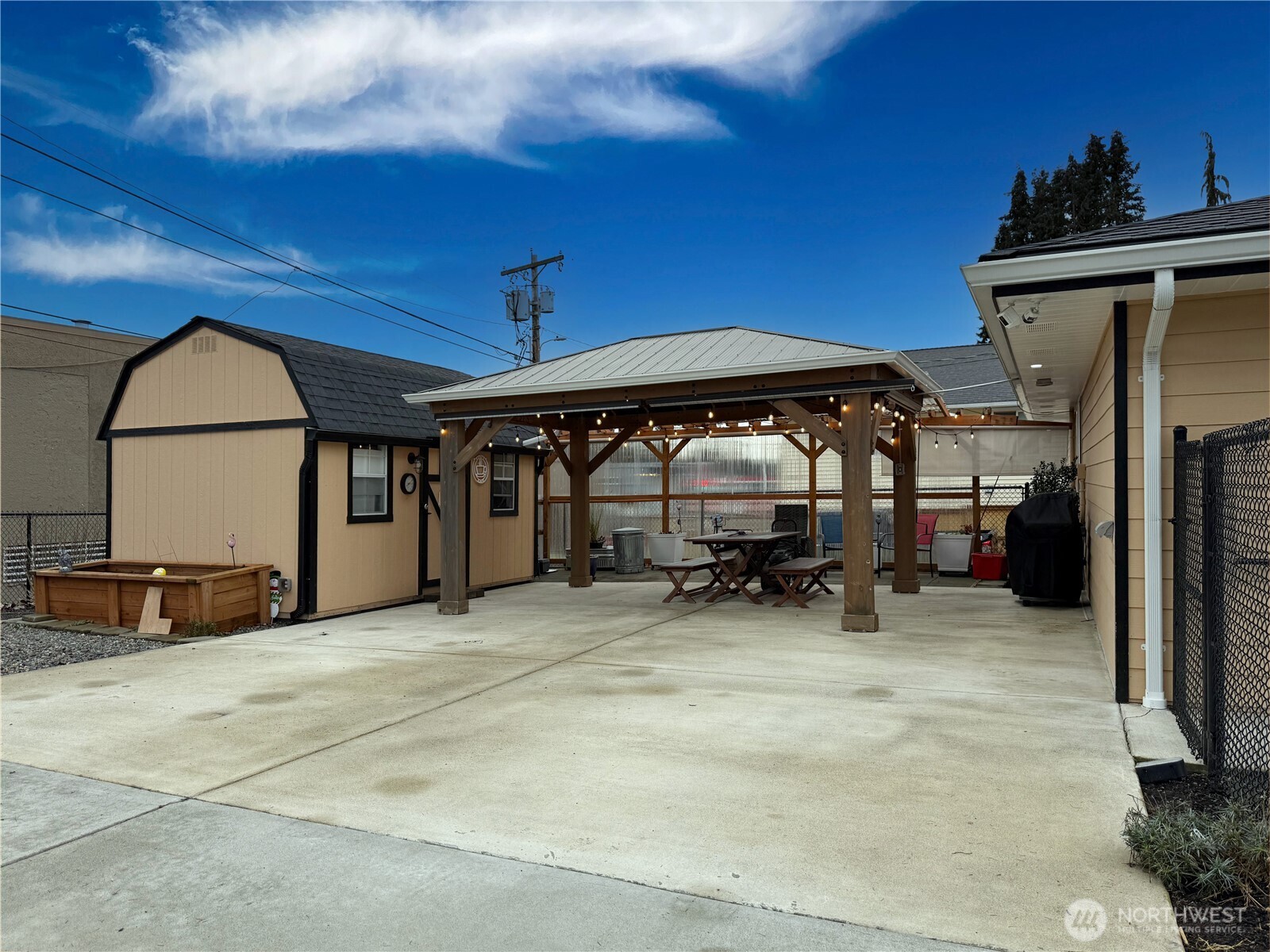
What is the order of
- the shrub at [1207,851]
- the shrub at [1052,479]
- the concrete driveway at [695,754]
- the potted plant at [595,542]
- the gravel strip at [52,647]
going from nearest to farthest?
the shrub at [1207,851], the concrete driveway at [695,754], the gravel strip at [52,647], the shrub at [1052,479], the potted plant at [595,542]

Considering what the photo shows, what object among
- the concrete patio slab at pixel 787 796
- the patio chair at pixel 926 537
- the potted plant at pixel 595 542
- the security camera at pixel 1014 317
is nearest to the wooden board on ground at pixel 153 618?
the concrete patio slab at pixel 787 796

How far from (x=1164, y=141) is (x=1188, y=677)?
26.4 metres

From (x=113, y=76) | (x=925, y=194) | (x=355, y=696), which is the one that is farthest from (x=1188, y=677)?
(x=925, y=194)

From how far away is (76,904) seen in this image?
2455 mm

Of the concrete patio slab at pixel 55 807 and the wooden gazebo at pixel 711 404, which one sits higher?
the wooden gazebo at pixel 711 404

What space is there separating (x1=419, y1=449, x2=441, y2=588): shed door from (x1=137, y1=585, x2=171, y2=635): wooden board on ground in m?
3.10

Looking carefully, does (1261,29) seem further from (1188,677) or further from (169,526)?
(169,526)

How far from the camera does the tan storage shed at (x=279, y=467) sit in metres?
8.66

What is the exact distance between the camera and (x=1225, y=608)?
3498 mm

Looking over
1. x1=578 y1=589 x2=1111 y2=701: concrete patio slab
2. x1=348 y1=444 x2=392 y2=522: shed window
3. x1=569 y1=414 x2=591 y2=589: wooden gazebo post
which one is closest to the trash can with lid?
x1=569 y1=414 x2=591 y2=589: wooden gazebo post

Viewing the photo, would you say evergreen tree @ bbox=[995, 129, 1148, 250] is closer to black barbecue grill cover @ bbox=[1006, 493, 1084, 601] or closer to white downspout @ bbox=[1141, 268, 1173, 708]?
black barbecue grill cover @ bbox=[1006, 493, 1084, 601]

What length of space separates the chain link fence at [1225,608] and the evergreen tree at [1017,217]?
2439 cm

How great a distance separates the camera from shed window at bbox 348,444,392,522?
9.14 m

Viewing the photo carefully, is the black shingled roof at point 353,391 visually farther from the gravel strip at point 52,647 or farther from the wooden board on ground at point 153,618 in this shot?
the gravel strip at point 52,647
